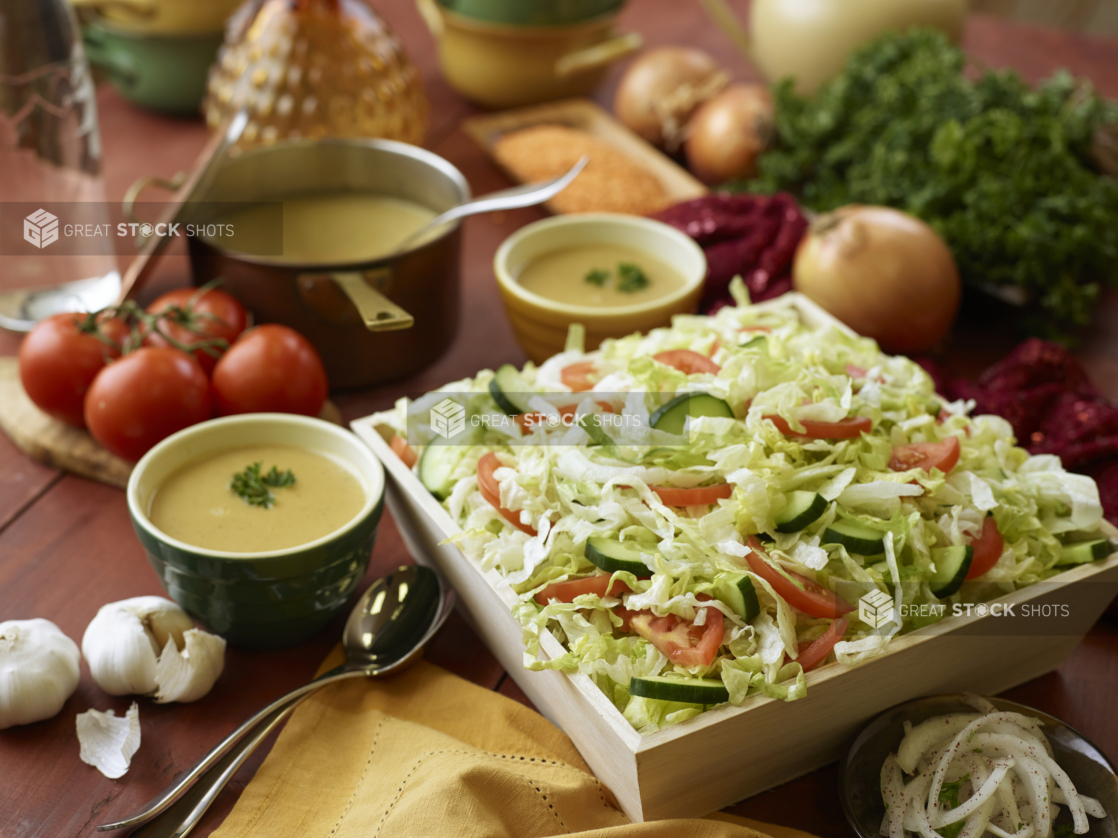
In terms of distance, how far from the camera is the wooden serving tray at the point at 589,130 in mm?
2732

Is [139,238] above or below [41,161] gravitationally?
below

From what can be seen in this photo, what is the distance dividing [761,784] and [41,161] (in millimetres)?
1833

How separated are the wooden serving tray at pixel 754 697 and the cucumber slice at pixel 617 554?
5.0 inches

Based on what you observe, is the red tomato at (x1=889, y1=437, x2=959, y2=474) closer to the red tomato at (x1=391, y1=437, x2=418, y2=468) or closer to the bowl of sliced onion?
the bowl of sliced onion

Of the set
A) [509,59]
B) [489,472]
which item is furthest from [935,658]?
[509,59]

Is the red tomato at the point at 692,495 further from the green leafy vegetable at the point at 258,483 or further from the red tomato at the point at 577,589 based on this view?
the green leafy vegetable at the point at 258,483

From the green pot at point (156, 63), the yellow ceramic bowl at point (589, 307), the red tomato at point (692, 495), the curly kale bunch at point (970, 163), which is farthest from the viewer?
the green pot at point (156, 63)

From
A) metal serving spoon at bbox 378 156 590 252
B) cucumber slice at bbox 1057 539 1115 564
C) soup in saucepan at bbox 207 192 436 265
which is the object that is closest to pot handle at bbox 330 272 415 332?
metal serving spoon at bbox 378 156 590 252

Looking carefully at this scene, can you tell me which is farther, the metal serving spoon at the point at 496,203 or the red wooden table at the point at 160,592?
the metal serving spoon at the point at 496,203

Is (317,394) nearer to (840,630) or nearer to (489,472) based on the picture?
(489,472)

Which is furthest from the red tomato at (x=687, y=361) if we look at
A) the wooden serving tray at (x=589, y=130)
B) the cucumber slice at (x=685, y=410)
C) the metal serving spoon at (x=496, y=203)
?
the wooden serving tray at (x=589, y=130)

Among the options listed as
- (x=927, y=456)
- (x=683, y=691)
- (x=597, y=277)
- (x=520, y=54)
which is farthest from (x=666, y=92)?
(x=683, y=691)

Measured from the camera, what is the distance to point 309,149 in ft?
7.33

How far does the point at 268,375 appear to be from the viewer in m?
1.83
